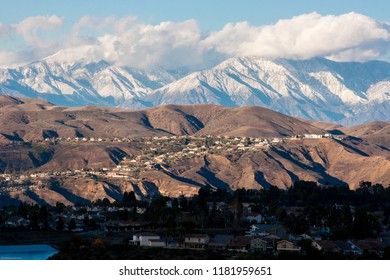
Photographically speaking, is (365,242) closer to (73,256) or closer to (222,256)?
(222,256)

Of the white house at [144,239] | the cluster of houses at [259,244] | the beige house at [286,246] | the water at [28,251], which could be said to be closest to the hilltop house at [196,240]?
the cluster of houses at [259,244]

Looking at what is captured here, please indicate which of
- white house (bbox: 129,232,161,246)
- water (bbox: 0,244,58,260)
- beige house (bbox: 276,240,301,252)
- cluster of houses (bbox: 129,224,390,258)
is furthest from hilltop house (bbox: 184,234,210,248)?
water (bbox: 0,244,58,260)

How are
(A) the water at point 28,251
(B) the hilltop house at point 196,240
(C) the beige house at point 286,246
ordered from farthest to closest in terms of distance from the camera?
(A) the water at point 28,251
(B) the hilltop house at point 196,240
(C) the beige house at point 286,246

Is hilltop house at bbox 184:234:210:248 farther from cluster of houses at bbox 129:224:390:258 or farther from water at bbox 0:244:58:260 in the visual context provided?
water at bbox 0:244:58:260

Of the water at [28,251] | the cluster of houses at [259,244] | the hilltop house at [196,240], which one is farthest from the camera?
the water at [28,251]

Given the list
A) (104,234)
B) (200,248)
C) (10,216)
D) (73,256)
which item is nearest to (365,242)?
(200,248)

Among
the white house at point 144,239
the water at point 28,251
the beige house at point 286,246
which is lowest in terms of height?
the water at point 28,251

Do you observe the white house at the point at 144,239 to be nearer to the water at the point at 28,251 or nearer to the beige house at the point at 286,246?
the water at the point at 28,251

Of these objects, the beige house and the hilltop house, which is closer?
the beige house
